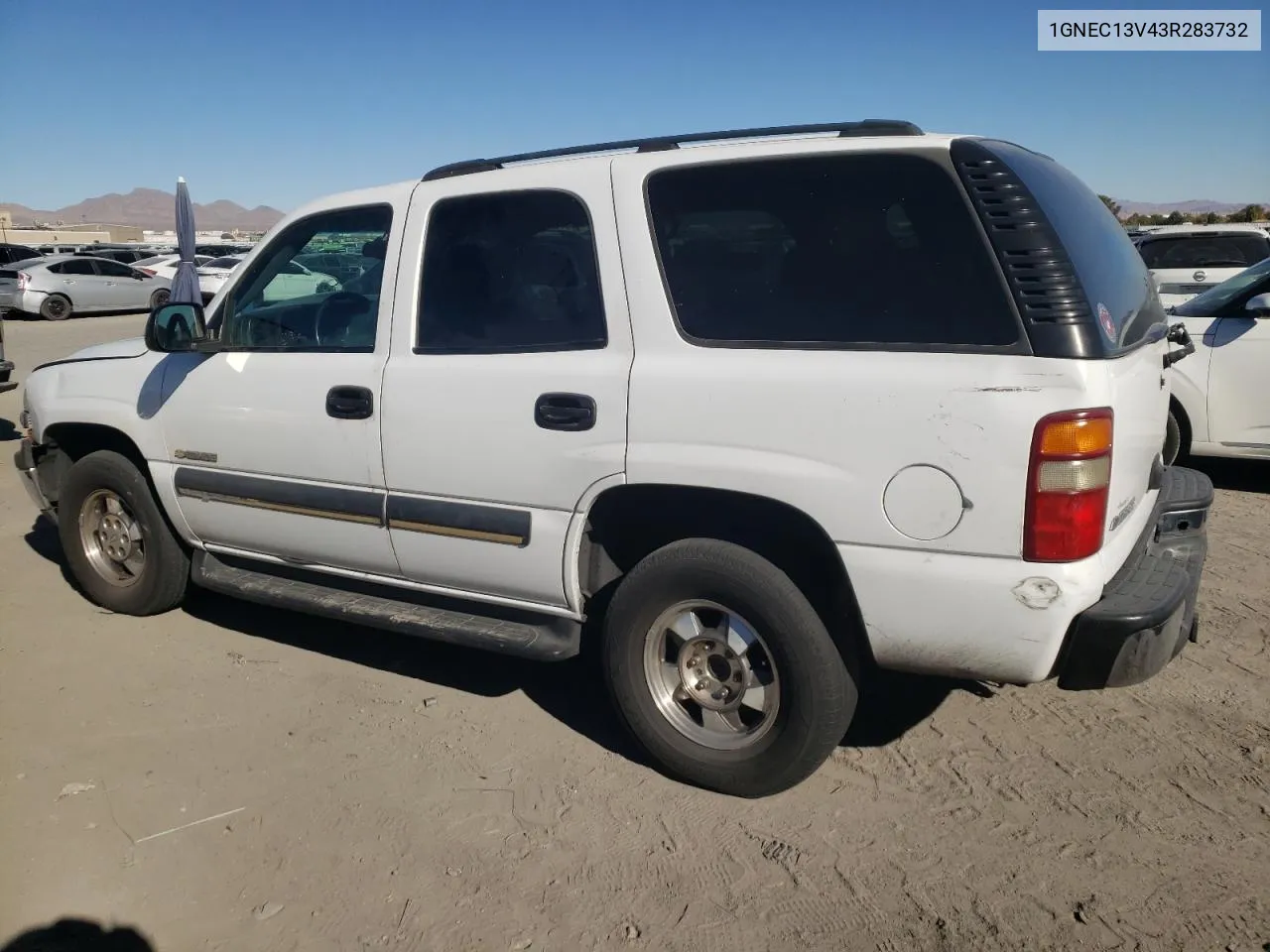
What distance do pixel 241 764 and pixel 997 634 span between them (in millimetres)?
2572

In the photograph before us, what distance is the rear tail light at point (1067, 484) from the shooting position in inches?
101

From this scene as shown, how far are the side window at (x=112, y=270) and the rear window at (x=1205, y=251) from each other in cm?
2234

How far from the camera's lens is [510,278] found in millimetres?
3557

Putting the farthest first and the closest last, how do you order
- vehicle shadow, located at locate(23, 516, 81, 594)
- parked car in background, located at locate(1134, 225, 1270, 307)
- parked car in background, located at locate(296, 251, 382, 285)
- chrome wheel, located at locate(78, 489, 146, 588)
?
parked car in background, located at locate(1134, 225, 1270, 307)
vehicle shadow, located at locate(23, 516, 81, 594)
chrome wheel, located at locate(78, 489, 146, 588)
parked car in background, located at locate(296, 251, 382, 285)

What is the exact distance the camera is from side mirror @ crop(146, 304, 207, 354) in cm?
409

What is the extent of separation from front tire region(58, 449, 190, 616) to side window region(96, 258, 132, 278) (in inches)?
864

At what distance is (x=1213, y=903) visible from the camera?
267 centimetres

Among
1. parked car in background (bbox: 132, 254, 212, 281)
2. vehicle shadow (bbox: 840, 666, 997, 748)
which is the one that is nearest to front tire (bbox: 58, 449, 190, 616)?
vehicle shadow (bbox: 840, 666, 997, 748)

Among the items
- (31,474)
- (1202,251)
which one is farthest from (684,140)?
(1202,251)

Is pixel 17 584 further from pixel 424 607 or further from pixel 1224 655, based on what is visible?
pixel 1224 655

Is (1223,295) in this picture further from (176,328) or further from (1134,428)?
(176,328)

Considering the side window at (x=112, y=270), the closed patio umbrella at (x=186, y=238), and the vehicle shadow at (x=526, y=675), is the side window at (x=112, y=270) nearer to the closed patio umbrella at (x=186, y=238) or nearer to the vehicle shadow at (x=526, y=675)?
the closed patio umbrella at (x=186, y=238)

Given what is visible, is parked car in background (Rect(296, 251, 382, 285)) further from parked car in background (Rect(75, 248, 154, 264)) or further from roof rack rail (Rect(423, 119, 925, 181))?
Answer: parked car in background (Rect(75, 248, 154, 264))

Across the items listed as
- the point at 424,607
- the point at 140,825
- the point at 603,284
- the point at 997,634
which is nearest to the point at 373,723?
the point at 424,607
